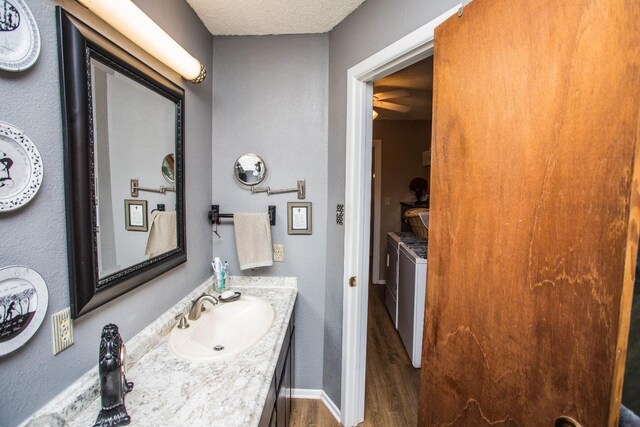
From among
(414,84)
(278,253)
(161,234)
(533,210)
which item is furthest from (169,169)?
(414,84)

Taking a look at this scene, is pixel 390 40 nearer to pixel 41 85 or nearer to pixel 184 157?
pixel 184 157

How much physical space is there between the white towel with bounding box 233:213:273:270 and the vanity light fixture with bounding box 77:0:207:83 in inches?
32.3

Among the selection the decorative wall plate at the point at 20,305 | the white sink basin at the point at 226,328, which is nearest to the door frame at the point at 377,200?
the white sink basin at the point at 226,328

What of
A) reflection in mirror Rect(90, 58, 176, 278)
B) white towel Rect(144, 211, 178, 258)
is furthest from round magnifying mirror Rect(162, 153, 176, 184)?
white towel Rect(144, 211, 178, 258)

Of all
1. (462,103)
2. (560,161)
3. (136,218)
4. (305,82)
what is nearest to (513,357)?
(560,161)

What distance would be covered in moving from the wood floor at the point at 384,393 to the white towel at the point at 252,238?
40.1 inches

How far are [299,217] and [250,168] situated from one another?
0.44 m

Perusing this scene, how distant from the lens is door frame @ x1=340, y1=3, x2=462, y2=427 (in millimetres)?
1506

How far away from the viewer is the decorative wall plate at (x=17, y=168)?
1.97ft

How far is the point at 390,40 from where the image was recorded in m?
1.25

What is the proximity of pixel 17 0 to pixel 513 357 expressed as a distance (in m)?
1.48

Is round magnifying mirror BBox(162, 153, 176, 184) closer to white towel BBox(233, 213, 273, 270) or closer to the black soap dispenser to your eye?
white towel BBox(233, 213, 273, 270)

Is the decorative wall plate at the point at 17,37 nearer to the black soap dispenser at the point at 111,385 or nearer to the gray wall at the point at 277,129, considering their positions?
the black soap dispenser at the point at 111,385

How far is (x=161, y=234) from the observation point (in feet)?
4.04
